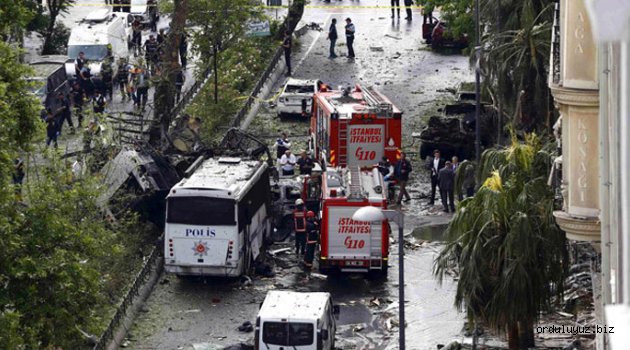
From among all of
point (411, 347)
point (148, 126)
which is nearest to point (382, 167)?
point (148, 126)

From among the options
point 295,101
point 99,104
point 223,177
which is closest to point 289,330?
point 223,177

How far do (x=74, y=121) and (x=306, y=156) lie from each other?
38.0ft

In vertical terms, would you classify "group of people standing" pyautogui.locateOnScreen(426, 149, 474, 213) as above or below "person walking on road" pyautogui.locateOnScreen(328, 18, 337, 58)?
below

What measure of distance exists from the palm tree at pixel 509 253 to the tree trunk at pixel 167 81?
1700cm

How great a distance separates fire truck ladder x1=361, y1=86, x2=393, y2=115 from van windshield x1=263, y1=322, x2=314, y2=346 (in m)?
14.9

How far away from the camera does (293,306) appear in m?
26.9

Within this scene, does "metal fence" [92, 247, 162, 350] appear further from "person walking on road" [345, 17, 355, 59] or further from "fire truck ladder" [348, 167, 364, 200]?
"person walking on road" [345, 17, 355, 59]

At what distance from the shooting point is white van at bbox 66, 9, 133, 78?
2152 inches

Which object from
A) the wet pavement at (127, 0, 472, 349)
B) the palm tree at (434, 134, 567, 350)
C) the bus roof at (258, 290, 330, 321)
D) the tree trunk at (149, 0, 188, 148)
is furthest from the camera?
the tree trunk at (149, 0, 188, 148)

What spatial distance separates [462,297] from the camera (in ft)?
83.4

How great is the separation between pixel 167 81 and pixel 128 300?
12812mm

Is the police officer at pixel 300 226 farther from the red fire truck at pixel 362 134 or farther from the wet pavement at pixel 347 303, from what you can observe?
the red fire truck at pixel 362 134

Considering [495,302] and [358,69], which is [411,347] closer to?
[495,302]

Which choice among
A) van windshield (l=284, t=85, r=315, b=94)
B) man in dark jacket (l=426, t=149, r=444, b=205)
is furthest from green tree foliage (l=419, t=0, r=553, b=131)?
van windshield (l=284, t=85, r=315, b=94)
